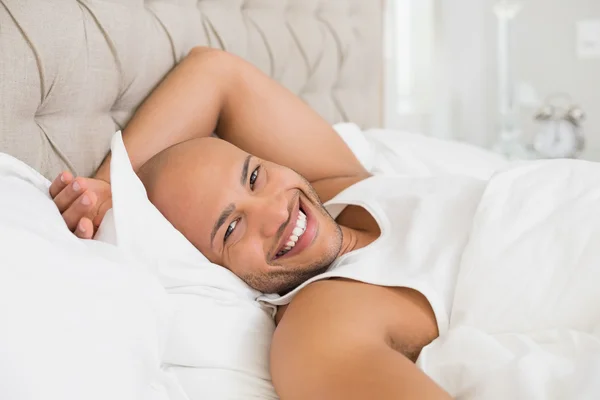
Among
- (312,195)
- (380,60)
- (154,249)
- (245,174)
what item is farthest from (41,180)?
(380,60)

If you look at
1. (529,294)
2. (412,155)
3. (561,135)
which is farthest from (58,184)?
(561,135)

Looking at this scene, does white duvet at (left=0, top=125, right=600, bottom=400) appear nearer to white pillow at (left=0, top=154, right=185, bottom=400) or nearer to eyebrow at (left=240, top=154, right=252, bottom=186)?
white pillow at (left=0, top=154, right=185, bottom=400)

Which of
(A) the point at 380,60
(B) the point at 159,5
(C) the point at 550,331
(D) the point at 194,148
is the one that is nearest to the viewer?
(C) the point at 550,331

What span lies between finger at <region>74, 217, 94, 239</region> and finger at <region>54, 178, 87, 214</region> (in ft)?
0.17

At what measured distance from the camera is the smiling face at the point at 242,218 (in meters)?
1.17

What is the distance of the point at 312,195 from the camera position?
129 cm

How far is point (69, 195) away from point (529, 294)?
2.38 ft

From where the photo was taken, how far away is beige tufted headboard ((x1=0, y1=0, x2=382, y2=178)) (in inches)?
45.6

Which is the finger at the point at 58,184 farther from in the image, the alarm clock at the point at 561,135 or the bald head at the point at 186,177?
the alarm clock at the point at 561,135

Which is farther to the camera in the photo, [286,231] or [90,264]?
[286,231]

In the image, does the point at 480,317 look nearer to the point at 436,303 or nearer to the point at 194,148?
the point at 436,303

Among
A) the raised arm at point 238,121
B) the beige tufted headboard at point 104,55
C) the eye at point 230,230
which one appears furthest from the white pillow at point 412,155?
the eye at point 230,230

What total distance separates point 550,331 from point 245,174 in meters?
0.56

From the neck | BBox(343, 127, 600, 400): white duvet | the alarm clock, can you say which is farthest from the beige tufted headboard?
the alarm clock
